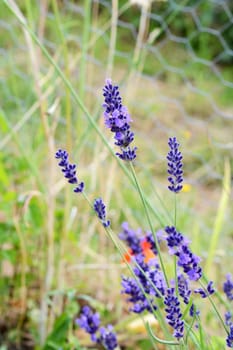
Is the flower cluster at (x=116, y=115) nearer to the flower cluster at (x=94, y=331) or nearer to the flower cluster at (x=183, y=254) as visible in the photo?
the flower cluster at (x=183, y=254)

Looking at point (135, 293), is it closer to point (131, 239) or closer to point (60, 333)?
point (131, 239)

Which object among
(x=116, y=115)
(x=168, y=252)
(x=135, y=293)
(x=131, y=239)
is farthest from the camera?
(x=131, y=239)

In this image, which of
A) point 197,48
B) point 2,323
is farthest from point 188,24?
point 2,323

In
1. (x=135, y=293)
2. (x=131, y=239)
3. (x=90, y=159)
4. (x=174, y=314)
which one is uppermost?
(x=90, y=159)

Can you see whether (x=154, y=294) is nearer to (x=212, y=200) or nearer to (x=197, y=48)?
(x=212, y=200)

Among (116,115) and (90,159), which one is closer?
(116,115)

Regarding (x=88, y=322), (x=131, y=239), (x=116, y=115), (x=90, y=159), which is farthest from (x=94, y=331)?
(x=90, y=159)
